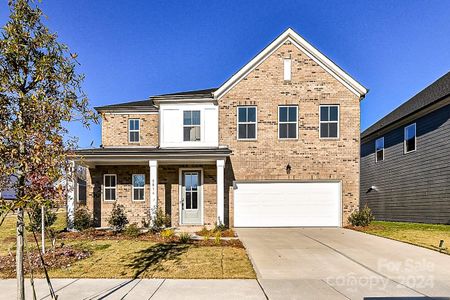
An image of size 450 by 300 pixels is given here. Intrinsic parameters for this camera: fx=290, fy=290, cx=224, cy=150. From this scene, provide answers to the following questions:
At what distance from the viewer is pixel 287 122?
47.1 ft

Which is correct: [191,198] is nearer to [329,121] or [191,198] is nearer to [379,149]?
[329,121]

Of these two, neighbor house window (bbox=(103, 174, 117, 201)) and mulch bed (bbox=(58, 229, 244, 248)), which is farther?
neighbor house window (bbox=(103, 174, 117, 201))

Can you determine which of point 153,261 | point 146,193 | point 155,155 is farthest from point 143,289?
point 146,193

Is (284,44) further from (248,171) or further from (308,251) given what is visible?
(308,251)

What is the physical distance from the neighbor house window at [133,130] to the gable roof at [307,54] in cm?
464

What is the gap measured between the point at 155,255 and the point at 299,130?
9318 mm

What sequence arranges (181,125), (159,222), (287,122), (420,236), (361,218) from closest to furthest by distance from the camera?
1. (420,236)
2. (159,222)
3. (361,218)
4. (287,122)
5. (181,125)

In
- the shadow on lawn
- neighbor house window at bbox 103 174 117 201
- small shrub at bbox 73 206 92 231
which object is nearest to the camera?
the shadow on lawn

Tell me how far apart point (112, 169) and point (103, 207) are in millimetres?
1907

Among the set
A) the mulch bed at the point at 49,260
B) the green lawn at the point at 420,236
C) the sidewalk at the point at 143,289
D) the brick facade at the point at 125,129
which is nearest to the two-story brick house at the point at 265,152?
the brick facade at the point at 125,129

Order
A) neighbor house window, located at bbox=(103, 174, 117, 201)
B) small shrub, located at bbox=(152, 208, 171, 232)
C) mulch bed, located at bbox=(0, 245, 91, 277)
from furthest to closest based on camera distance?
1. neighbor house window, located at bbox=(103, 174, 117, 201)
2. small shrub, located at bbox=(152, 208, 171, 232)
3. mulch bed, located at bbox=(0, 245, 91, 277)

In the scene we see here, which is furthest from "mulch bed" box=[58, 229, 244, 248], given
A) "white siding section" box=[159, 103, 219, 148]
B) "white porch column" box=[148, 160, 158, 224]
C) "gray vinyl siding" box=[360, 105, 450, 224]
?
"gray vinyl siding" box=[360, 105, 450, 224]

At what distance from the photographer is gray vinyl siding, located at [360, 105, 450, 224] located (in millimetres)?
13602

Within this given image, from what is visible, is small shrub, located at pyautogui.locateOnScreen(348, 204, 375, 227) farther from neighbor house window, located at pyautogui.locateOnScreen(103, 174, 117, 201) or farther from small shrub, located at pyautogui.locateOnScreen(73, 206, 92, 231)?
small shrub, located at pyautogui.locateOnScreen(73, 206, 92, 231)
